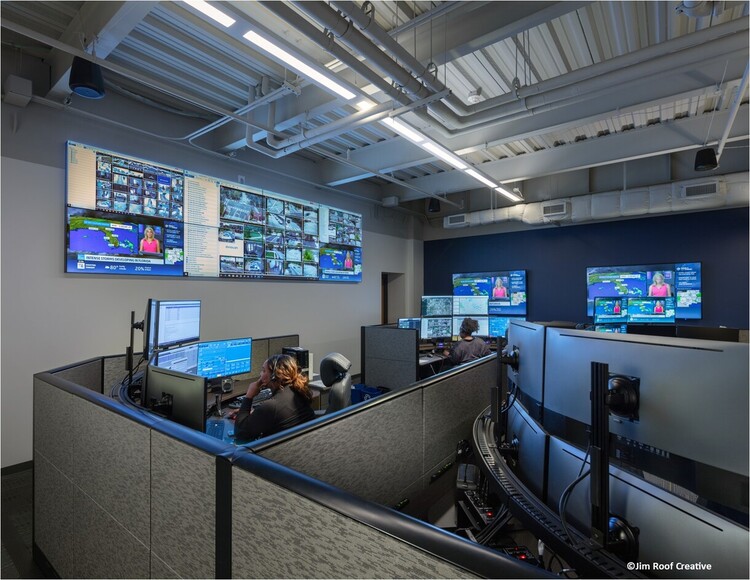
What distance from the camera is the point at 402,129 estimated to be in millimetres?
2916

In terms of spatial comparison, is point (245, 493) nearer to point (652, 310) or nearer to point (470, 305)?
point (470, 305)

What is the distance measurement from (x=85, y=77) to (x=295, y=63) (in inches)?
55.9

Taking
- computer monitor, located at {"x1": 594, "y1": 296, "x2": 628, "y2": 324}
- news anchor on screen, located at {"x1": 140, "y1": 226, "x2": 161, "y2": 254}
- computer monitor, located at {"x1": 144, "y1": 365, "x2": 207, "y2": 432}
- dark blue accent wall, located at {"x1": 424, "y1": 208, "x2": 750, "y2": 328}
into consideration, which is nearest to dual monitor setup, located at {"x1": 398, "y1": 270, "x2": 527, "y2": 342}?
dark blue accent wall, located at {"x1": 424, "y1": 208, "x2": 750, "y2": 328}

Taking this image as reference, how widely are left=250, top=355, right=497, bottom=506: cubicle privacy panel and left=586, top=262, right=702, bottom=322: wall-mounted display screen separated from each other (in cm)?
445

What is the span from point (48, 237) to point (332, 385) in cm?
263

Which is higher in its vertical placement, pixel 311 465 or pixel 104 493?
pixel 311 465

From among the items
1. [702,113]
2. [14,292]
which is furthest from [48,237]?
[702,113]

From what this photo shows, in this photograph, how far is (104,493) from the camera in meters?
1.24

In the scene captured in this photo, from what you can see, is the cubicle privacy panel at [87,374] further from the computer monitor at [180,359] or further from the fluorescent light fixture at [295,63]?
the fluorescent light fixture at [295,63]

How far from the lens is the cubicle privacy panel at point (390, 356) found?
3820 mm

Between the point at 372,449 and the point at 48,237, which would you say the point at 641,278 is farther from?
the point at 48,237

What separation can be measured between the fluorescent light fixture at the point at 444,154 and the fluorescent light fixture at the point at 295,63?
3.19 feet

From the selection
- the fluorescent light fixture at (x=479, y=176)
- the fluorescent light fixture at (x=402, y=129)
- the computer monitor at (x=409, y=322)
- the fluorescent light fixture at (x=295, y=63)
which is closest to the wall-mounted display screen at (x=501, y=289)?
the computer monitor at (x=409, y=322)

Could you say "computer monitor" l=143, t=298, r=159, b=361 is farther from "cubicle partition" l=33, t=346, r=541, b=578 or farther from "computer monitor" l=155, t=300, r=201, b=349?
"cubicle partition" l=33, t=346, r=541, b=578
